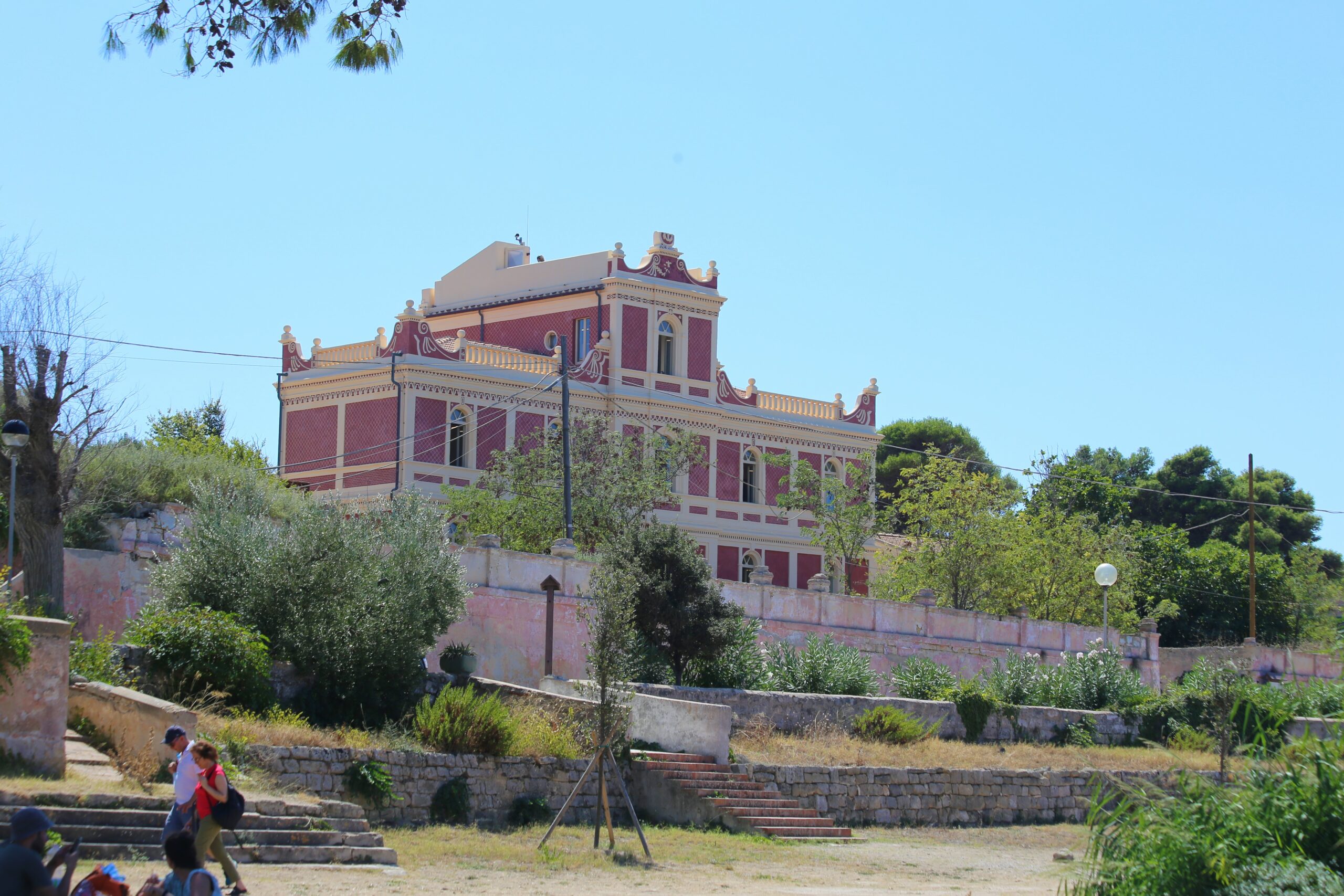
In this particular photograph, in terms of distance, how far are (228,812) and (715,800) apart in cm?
988

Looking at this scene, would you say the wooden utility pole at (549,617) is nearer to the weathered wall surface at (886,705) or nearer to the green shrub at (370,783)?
the weathered wall surface at (886,705)

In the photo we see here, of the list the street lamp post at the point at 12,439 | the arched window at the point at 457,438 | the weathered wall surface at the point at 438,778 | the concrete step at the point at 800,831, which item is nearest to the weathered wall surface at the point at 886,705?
the weathered wall surface at the point at 438,778

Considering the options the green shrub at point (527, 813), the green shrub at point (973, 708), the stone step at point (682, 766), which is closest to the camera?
the green shrub at point (527, 813)

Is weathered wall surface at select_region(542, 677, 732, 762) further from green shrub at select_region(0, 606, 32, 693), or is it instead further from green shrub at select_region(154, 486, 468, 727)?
green shrub at select_region(0, 606, 32, 693)

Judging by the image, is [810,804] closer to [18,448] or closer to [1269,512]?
[18,448]

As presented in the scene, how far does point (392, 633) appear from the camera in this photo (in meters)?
22.0

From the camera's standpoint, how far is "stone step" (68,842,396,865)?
1406 cm

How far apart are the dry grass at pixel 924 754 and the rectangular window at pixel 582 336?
24096mm

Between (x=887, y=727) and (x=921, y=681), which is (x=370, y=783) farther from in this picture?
(x=921, y=681)

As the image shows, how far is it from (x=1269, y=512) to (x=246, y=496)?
2251 inches

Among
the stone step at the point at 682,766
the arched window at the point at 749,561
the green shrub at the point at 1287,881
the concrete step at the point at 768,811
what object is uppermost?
the arched window at the point at 749,561

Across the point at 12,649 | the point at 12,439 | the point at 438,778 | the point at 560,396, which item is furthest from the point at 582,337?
the point at 12,649

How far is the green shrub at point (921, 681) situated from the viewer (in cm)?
3041

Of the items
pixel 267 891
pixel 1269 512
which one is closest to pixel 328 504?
pixel 267 891
